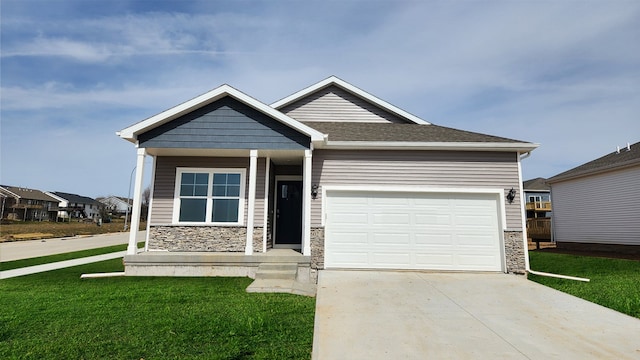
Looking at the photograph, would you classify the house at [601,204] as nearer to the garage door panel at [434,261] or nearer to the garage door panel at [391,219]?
the garage door panel at [434,261]

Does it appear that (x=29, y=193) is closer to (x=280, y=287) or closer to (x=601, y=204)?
(x=280, y=287)

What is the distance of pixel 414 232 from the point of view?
28.5ft

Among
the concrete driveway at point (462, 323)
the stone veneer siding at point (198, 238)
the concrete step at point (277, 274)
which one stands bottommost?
the concrete driveway at point (462, 323)

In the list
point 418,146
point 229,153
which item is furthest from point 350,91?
point 229,153

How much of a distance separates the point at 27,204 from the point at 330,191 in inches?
2774

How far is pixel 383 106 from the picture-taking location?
12.0 metres

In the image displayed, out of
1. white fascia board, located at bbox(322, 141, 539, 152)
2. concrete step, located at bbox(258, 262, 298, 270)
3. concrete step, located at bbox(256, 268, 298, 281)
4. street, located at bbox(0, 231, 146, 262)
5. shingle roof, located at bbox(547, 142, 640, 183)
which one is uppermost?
shingle roof, located at bbox(547, 142, 640, 183)

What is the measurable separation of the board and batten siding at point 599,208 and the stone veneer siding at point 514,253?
872cm

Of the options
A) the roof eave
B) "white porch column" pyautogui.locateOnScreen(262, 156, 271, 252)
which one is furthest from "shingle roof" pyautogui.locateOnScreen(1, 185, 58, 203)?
the roof eave

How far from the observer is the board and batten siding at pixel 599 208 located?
13.2 metres

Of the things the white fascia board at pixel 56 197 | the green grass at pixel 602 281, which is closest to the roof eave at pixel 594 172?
the green grass at pixel 602 281

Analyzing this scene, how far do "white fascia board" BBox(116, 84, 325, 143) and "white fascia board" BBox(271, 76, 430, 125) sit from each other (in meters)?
3.60

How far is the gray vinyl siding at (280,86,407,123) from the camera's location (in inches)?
480

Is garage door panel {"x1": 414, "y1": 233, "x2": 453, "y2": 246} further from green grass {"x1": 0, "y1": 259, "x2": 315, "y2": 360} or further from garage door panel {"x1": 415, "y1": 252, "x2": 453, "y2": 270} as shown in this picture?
green grass {"x1": 0, "y1": 259, "x2": 315, "y2": 360}
